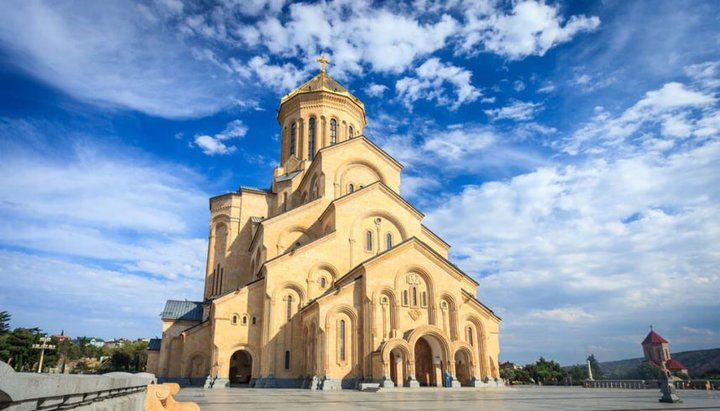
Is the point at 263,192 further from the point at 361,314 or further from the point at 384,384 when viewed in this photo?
the point at 384,384

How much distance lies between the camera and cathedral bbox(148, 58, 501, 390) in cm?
2236

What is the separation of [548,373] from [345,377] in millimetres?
25427

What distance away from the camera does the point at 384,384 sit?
67.4ft

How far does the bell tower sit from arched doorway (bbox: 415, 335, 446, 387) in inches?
731

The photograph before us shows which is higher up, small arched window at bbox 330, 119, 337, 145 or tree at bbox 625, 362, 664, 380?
small arched window at bbox 330, 119, 337, 145

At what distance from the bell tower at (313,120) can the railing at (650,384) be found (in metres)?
25.5

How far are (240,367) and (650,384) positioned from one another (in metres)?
25.7

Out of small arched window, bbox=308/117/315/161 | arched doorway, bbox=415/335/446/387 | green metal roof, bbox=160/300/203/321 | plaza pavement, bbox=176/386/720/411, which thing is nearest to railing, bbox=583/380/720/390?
plaza pavement, bbox=176/386/720/411

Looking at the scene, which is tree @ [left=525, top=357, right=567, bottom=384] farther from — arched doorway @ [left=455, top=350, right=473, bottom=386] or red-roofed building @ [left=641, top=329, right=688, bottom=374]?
red-roofed building @ [left=641, top=329, right=688, bottom=374]

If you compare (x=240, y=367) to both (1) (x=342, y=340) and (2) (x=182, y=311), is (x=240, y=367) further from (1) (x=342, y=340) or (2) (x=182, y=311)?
(1) (x=342, y=340)

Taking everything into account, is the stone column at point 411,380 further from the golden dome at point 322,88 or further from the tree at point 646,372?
the tree at point 646,372

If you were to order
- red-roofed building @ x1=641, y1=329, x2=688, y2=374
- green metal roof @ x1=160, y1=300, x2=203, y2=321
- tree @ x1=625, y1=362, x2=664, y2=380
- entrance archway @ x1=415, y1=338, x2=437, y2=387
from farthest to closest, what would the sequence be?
red-roofed building @ x1=641, y1=329, x2=688, y2=374, tree @ x1=625, y1=362, x2=664, y2=380, green metal roof @ x1=160, y1=300, x2=203, y2=321, entrance archway @ x1=415, y1=338, x2=437, y2=387

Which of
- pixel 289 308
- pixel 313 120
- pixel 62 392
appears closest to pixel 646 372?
pixel 289 308

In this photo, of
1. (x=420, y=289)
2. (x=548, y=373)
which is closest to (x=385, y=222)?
(x=420, y=289)
